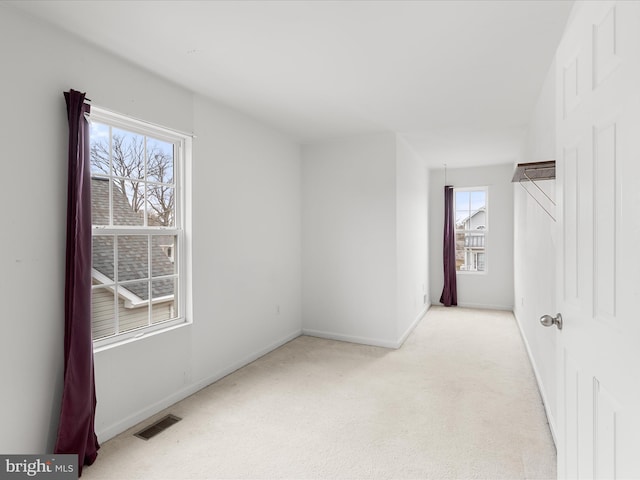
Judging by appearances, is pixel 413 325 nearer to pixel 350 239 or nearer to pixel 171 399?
pixel 350 239

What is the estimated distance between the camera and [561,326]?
148cm

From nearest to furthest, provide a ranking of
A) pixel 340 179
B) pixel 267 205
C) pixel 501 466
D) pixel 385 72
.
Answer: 1. pixel 501 466
2. pixel 385 72
3. pixel 267 205
4. pixel 340 179

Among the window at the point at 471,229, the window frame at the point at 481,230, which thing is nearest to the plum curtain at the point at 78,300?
the window frame at the point at 481,230

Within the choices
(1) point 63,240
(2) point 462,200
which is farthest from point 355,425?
(2) point 462,200

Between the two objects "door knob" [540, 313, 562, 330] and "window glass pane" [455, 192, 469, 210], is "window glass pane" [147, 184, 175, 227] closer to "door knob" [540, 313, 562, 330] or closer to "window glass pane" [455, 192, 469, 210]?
"door knob" [540, 313, 562, 330]

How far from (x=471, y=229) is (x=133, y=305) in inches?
230

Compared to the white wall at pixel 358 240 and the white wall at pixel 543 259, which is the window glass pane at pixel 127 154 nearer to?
the white wall at pixel 358 240

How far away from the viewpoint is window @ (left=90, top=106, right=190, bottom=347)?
94.5 inches

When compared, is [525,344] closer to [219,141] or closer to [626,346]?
[626,346]

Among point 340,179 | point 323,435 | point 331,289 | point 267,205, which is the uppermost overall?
point 340,179

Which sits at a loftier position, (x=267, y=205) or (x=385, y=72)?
(x=385, y=72)

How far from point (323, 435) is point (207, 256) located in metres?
1.72

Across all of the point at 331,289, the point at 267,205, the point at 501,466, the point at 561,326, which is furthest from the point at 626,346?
the point at 331,289

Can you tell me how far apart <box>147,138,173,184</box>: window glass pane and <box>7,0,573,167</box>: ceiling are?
516 mm
